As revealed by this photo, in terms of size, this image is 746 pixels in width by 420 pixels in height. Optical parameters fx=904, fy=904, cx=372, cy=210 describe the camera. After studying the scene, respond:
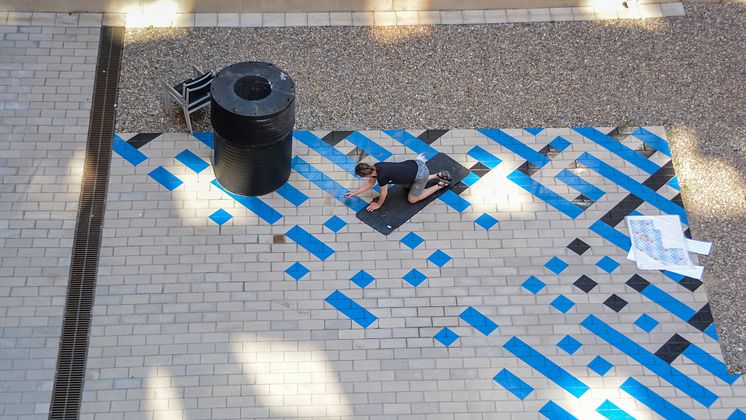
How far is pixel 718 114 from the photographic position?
11344mm

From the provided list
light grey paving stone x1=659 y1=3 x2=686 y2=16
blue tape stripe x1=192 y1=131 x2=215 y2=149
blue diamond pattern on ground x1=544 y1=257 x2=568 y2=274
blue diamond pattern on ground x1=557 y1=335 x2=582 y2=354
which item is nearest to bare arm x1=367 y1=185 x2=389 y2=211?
blue diamond pattern on ground x1=544 y1=257 x2=568 y2=274

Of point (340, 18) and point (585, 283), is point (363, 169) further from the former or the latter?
point (340, 18)

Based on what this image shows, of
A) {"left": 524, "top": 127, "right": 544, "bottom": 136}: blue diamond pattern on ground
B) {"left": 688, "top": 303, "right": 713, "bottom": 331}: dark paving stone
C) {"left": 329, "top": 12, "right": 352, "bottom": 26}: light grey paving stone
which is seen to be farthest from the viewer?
{"left": 329, "top": 12, "right": 352, "bottom": 26}: light grey paving stone

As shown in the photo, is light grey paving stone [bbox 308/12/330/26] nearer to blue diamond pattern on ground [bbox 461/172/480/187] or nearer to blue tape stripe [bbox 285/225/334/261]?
blue diamond pattern on ground [bbox 461/172/480/187]

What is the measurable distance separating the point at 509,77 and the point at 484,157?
4.38 feet

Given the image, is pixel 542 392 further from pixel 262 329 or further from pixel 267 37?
pixel 267 37

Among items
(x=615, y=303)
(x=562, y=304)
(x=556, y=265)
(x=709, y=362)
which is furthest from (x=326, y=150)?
→ (x=709, y=362)

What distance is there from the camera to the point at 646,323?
973cm

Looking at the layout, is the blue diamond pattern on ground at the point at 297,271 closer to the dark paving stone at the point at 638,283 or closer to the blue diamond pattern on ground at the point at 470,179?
the blue diamond pattern on ground at the point at 470,179

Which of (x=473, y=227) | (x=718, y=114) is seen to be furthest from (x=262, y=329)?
(x=718, y=114)

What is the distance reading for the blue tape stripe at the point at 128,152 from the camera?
35.0ft

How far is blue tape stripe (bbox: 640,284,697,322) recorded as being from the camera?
32.2 ft

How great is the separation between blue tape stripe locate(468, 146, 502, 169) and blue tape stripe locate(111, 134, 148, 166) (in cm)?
392

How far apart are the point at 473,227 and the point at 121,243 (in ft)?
13.0
